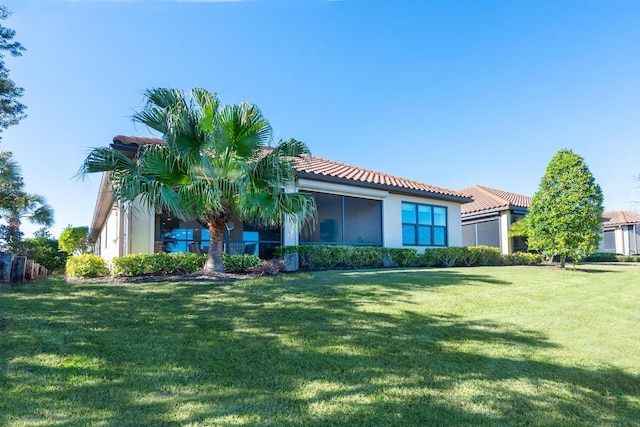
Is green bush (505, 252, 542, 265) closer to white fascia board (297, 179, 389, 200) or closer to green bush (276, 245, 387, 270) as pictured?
white fascia board (297, 179, 389, 200)

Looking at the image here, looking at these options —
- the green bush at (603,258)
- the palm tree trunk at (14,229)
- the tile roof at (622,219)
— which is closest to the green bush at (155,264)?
the palm tree trunk at (14,229)

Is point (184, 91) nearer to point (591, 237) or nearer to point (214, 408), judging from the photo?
point (214, 408)

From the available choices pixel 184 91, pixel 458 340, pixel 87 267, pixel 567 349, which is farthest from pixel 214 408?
pixel 87 267

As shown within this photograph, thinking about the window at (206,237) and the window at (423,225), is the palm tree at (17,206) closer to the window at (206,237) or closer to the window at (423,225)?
the window at (206,237)

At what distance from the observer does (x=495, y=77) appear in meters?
14.9

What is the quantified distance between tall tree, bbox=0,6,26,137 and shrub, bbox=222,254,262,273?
6.93m

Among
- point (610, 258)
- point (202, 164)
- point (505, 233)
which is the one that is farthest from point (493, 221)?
point (202, 164)

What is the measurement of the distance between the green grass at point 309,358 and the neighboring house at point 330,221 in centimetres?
418

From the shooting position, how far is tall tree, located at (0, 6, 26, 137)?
29.0 feet

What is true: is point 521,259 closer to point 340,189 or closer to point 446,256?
point 446,256

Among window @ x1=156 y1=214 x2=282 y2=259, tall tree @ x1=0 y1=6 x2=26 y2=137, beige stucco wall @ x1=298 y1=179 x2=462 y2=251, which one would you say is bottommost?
window @ x1=156 y1=214 x2=282 y2=259

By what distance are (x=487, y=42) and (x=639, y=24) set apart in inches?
175

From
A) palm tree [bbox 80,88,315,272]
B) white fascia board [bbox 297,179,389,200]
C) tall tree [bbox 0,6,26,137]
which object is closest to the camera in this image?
palm tree [bbox 80,88,315,272]

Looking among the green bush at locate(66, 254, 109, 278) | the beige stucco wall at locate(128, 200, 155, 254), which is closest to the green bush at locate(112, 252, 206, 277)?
the green bush at locate(66, 254, 109, 278)
